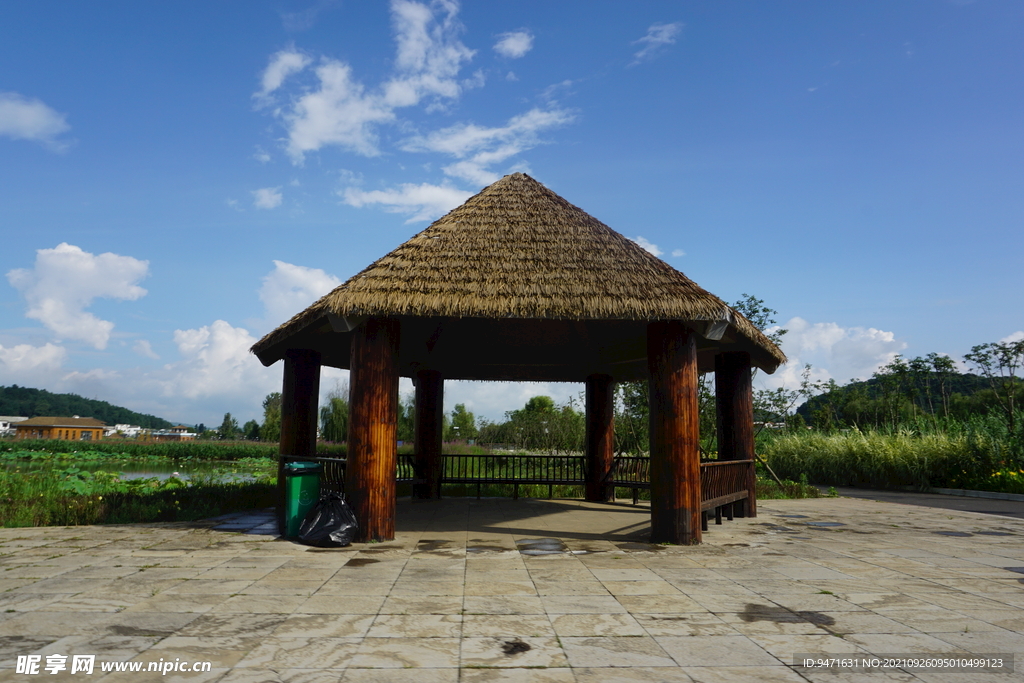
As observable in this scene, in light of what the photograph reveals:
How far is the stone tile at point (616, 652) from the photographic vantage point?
147 inches

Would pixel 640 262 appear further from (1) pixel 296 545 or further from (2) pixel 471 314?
(1) pixel 296 545

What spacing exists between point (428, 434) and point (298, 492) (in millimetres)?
5299

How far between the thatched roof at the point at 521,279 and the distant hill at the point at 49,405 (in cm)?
13622

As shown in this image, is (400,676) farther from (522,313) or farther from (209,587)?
(522,313)

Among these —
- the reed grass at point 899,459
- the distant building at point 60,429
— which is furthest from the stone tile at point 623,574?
the distant building at point 60,429

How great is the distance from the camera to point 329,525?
24.8ft

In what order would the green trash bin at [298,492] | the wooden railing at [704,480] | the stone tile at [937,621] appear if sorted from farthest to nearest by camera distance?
the wooden railing at [704,480] < the green trash bin at [298,492] < the stone tile at [937,621]

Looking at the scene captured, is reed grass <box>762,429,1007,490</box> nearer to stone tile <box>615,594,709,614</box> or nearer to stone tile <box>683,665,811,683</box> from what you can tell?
Result: stone tile <box>615,594,709,614</box>

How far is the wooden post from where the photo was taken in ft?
36.1

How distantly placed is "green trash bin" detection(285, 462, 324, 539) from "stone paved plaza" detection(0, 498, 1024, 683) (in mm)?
369

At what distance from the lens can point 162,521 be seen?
9914 millimetres

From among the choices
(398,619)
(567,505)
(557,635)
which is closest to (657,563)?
(557,635)

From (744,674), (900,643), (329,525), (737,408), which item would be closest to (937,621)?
(900,643)

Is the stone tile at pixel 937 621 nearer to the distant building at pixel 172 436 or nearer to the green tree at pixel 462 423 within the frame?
the green tree at pixel 462 423
